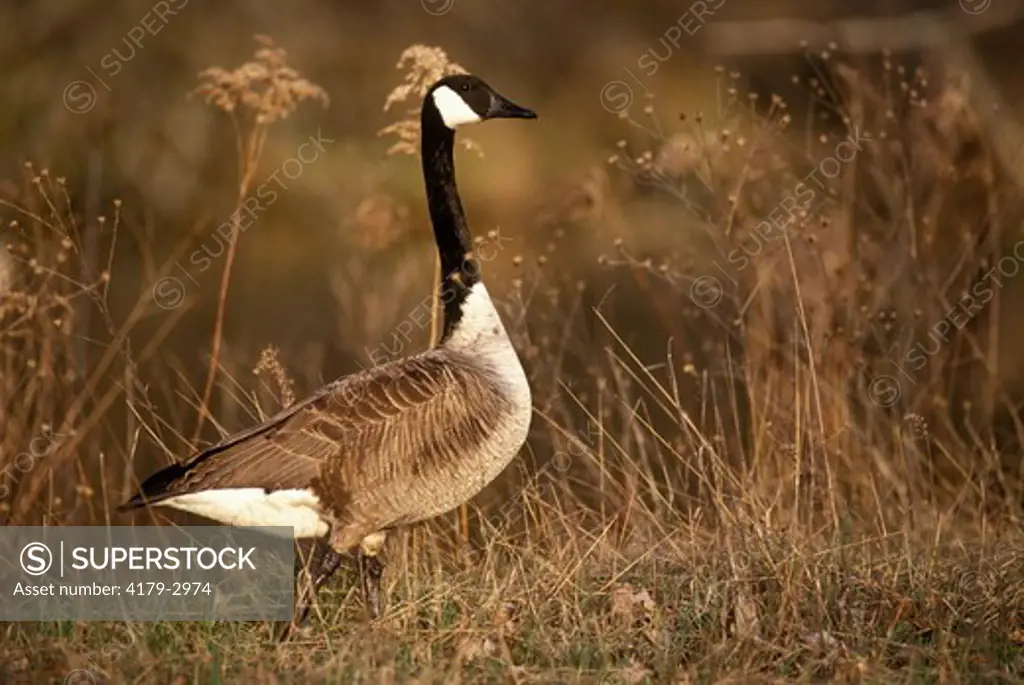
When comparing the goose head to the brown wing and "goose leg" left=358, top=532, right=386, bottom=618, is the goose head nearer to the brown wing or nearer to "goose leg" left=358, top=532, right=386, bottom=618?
the brown wing

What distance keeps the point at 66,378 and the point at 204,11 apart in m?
9.59

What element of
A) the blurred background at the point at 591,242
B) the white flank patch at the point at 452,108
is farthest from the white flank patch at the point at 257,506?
the white flank patch at the point at 452,108

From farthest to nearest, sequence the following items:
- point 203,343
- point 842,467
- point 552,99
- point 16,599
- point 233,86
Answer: point 552,99
point 203,343
point 842,467
point 233,86
point 16,599

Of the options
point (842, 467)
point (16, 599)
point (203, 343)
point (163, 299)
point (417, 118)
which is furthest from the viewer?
point (203, 343)

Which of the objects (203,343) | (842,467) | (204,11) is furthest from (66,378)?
(204,11)

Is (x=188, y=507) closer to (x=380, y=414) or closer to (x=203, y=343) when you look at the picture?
(x=380, y=414)

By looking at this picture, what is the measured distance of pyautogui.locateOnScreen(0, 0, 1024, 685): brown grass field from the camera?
5238 millimetres

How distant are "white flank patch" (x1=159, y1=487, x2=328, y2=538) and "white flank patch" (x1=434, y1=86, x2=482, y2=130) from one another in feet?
6.00

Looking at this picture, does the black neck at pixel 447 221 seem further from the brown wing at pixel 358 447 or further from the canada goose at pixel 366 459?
the brown wing at pixel 358 447

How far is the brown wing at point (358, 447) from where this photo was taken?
6.05 meters

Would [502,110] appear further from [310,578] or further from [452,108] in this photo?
[310,578]

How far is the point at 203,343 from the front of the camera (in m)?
12.7

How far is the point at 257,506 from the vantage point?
611 centimetres

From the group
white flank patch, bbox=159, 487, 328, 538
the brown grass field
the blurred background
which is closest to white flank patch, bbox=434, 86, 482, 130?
the brown grass field
